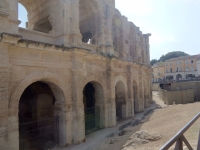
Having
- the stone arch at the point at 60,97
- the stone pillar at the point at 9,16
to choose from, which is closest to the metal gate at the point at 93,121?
the stone arch at the point at 60,97

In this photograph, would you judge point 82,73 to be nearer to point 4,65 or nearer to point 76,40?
A: point 76,40

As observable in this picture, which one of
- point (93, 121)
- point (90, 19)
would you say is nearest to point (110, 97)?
point (93, 121)

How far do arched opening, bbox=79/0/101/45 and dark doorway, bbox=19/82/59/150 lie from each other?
17.0 feet

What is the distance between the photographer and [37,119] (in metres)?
10.2

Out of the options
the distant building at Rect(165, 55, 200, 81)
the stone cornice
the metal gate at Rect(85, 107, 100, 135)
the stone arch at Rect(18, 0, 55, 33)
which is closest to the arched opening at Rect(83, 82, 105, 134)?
the metal gate at Rect(85, 107, 100, 135)

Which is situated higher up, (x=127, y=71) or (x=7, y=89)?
(x=127, y=71)

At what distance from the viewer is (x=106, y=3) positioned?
41.4ft

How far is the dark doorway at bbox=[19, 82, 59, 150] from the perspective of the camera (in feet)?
30.2

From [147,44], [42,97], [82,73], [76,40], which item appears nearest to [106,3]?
[76,40]

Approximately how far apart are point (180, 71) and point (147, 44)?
2896cm

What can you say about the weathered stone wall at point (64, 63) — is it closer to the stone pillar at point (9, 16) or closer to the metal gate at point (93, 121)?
the stone pillar at point (9, 16)

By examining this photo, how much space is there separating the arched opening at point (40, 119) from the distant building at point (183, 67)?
3918cm

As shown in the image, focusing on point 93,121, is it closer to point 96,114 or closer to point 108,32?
point 96,114

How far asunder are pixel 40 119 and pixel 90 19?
807cm
